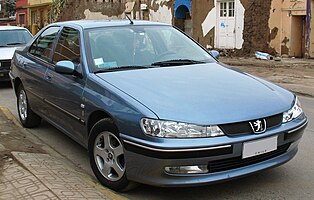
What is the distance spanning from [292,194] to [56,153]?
2943mm

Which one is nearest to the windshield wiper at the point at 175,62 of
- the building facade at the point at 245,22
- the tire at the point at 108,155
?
the tire at the point at 108,155

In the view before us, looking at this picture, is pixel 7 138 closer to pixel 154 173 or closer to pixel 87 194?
pixel 87 194

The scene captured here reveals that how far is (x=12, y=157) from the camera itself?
16.4 ft

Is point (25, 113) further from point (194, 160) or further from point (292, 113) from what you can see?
point (292, 113)

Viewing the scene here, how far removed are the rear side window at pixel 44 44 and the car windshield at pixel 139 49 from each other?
99 centimetres

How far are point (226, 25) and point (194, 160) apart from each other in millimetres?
18850

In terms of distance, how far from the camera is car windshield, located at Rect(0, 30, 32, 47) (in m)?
12.4

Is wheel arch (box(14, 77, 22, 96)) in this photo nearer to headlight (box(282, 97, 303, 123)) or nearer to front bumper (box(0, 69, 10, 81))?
front bumper (box(0, 69, 10, 81))

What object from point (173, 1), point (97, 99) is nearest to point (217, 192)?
point (97, 99)

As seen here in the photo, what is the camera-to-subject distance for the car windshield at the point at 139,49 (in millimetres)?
4895

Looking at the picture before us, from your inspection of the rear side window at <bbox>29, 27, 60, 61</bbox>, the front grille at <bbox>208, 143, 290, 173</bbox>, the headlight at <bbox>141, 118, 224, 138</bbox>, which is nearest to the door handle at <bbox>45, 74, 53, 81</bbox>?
the rear side window at <bbox>29, 27, 60, 61</bbox>

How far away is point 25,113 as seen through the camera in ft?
22.7

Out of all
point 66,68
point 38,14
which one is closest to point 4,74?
point 66,68

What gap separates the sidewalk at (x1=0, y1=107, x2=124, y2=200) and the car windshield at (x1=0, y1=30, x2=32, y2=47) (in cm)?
714
